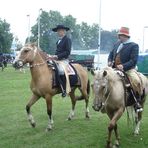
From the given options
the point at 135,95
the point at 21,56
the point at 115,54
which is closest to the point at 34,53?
the point at 21,56

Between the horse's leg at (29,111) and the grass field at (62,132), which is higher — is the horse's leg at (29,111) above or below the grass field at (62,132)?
above

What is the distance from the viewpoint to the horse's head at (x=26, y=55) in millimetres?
11445

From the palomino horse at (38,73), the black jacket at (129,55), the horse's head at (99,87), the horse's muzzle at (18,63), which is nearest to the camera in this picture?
the horse's head at (99,87)

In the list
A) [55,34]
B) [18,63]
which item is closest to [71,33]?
[55,34]

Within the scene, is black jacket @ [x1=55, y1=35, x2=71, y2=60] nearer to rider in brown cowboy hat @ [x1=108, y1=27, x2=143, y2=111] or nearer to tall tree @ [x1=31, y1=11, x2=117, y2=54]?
rider in brown cowboy hat @ [x1=108, y1=27, x2=143, y2=111]

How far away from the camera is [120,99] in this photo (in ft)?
31.1

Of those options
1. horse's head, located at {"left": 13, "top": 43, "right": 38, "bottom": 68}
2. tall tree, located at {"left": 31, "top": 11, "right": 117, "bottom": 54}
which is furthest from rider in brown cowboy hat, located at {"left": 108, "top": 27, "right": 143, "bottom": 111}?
tall tree, located at {"left": 31, "top": 11, "right": 117, "bottom": 54}

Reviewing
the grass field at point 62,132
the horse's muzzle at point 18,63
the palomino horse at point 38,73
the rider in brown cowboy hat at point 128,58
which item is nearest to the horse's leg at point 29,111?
the palomino horse at point 38,73

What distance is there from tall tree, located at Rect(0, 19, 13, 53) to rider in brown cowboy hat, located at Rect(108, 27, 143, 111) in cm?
6343

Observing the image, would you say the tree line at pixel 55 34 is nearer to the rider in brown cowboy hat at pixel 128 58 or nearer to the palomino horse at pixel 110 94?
the rider in brown cowboy hat at pixel 128 58

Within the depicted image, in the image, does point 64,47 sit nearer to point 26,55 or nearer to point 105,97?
point 26,55

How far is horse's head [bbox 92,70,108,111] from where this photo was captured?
8.68 metres

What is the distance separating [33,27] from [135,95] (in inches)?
3542

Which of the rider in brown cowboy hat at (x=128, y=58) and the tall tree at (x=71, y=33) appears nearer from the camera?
the rider in brown cowboy hat at (x=128, y=58)
